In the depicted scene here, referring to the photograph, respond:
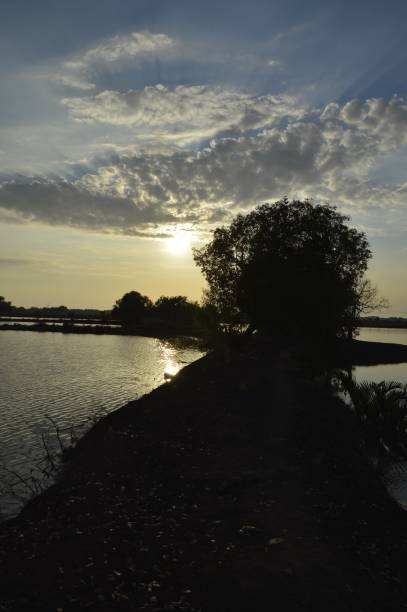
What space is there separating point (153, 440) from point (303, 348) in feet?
121

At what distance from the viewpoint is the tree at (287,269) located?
56.4 meters

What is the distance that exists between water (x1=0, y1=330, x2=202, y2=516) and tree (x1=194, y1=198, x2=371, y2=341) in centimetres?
1594

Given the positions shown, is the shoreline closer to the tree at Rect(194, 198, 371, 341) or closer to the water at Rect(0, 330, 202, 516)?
the water at Rect(0, 330, 202, 516)

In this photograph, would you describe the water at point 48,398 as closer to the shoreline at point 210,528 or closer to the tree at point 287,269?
the shoreline at point 210,528

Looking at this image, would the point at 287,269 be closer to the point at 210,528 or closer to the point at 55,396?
the point at 55,396

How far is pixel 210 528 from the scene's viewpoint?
11547 millimetres

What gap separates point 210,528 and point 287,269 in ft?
156

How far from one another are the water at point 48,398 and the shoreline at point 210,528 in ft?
8.76

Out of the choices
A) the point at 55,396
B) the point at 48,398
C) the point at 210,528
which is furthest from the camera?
the point at 55,396

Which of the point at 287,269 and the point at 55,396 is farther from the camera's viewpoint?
the point at 287,269

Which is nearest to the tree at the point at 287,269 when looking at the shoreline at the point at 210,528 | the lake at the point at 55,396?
the lake at the point at 55,396

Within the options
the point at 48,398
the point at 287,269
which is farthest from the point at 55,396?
the point at 287,269

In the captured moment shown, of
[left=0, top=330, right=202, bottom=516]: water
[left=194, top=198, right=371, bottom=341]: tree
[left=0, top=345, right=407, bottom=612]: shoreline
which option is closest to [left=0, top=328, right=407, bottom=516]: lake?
[left=0, top=330, right=202, bottom=516]: water

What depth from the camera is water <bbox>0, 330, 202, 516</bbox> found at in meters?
20.9
